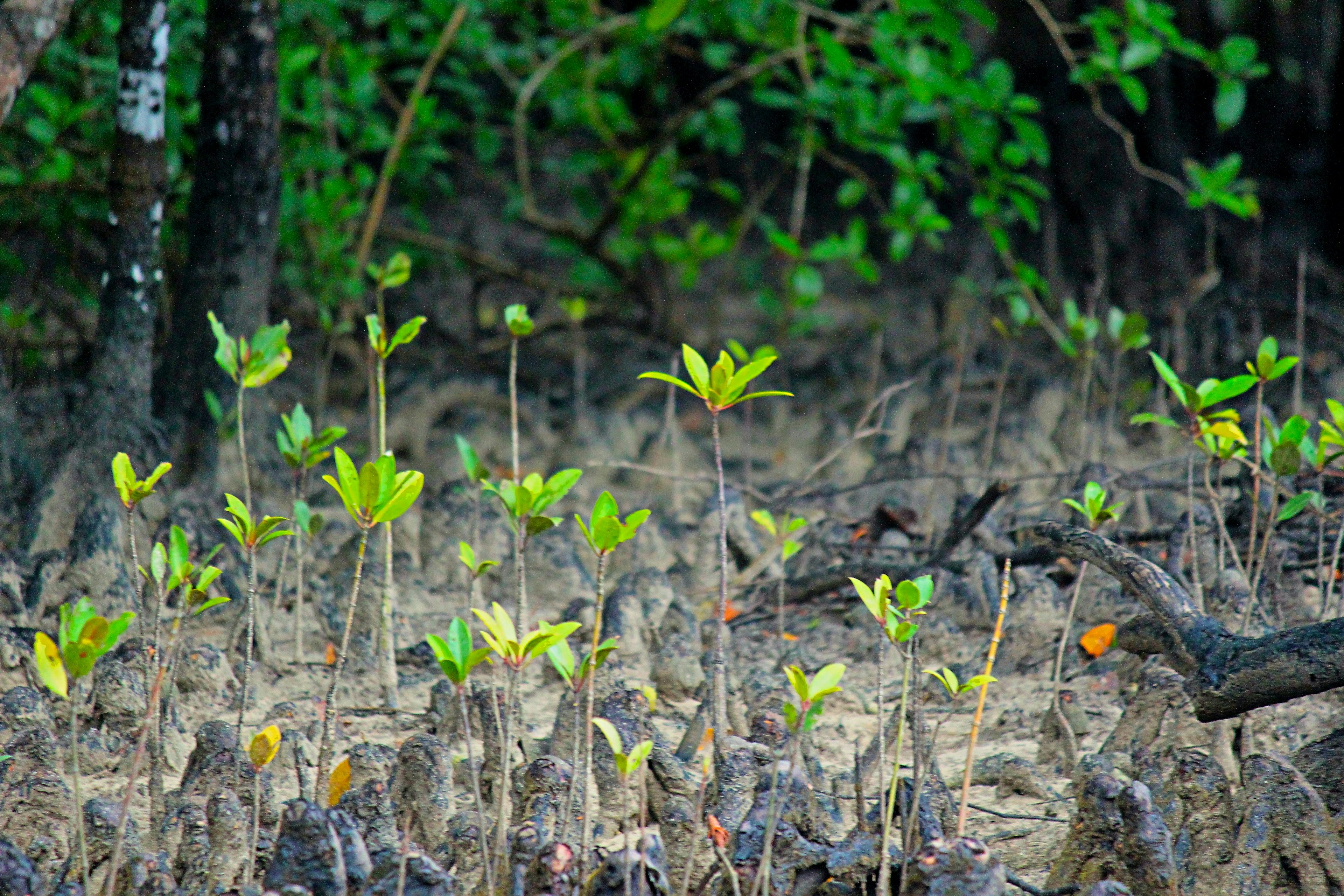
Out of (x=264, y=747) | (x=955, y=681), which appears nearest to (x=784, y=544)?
(x=955, y=681)

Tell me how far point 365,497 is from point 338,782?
0.37m

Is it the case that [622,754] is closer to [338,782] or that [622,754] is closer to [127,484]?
[338,782]

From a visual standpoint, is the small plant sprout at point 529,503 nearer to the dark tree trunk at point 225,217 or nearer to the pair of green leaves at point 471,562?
the pair of green leaves at point 471,562

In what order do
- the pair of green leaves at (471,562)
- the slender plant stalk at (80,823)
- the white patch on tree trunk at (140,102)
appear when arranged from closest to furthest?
the slender plant stalk at (80,823), the pair of green leaves at (471,562), the white patch on tree trunk at (140,102)

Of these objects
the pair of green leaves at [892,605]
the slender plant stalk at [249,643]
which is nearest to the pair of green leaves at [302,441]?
the slender plant stalk at [249,643]

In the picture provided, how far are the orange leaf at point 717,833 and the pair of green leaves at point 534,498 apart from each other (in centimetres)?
44

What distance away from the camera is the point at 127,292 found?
287 centimetres

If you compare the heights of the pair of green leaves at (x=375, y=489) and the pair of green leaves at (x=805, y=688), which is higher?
the pair of green leaves at (x=375, y=489)

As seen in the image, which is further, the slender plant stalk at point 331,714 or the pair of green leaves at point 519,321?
the pair of green leaves at point 519,321

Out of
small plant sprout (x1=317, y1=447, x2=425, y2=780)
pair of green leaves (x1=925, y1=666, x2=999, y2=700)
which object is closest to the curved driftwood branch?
pair of green leaves (x1=925, y1=666, x2=999, y2=700)

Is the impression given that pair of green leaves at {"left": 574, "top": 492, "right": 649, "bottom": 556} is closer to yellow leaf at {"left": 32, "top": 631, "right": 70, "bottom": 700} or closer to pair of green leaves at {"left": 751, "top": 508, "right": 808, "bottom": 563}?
yellow leaf at {"left": 32, "top": 631, "right": 70, "bottom": 700}

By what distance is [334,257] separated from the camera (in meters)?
3.83

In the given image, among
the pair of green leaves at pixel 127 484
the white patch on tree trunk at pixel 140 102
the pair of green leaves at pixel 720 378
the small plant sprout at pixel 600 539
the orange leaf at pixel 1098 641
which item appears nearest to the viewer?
the small plant sprout at pixel 600 539

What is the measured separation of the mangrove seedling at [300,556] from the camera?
2.24m
